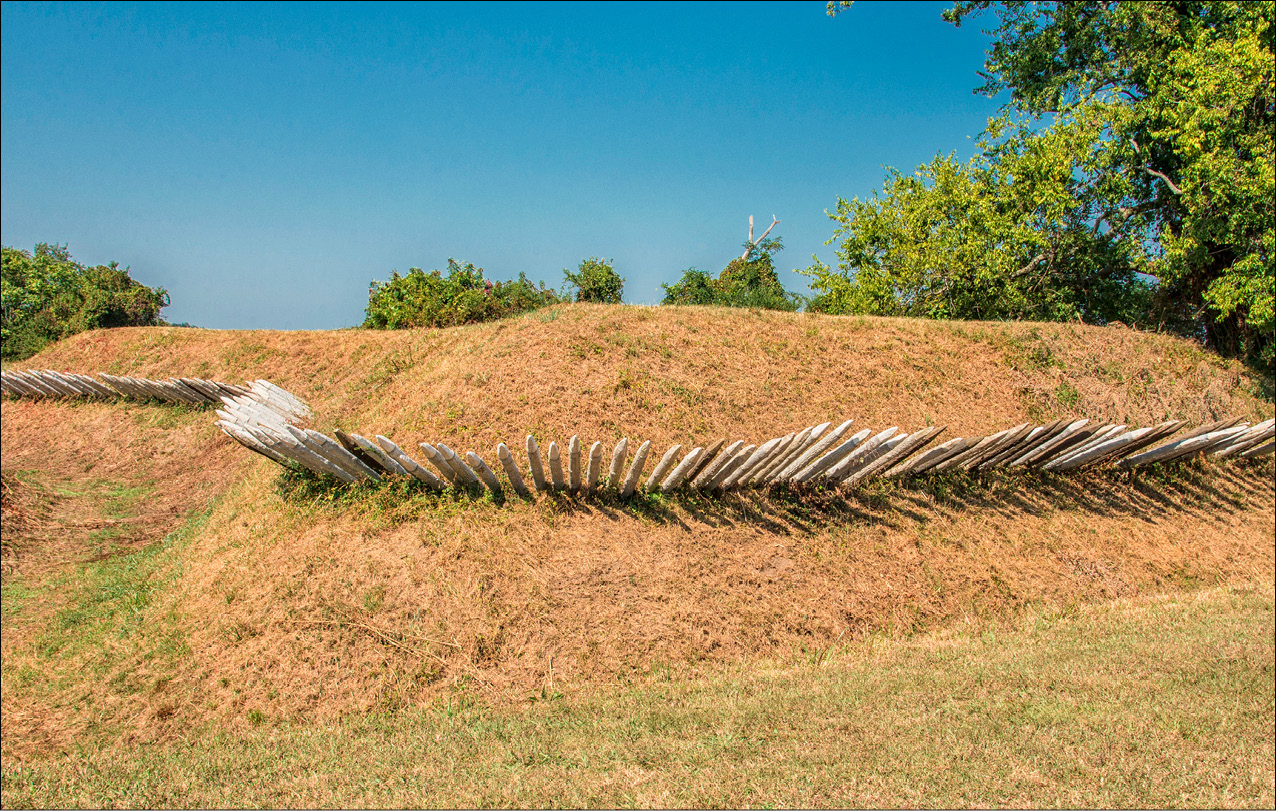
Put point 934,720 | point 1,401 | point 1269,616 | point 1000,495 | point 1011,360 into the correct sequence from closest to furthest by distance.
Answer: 1. point 934,720
2. point 1269,616
3. point 1000,495
4. point 1011,360
5. point 1,401

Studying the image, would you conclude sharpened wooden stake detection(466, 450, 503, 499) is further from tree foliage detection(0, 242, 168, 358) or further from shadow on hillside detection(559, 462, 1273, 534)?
tree foliage detection(0, 242, 168, 358)

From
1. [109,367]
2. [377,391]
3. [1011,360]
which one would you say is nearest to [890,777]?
[377,391]

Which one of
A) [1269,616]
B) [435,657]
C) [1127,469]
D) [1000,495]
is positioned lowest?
[435,657]

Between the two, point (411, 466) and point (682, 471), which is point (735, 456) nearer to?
point (682, 471)

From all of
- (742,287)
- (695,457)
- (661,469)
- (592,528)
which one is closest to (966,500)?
(695,457)

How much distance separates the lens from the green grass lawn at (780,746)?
425 cm

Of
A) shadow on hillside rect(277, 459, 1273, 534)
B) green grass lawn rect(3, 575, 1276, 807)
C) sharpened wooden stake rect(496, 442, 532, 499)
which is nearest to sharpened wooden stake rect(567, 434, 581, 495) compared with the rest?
shadow on hillside rect(277, 459, 1273, 534)

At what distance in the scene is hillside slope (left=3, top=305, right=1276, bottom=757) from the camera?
19.1ft

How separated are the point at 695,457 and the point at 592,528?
3.85 feet

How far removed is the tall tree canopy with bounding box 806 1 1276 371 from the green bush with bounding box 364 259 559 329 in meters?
8.80

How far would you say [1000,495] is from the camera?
29.3 ft

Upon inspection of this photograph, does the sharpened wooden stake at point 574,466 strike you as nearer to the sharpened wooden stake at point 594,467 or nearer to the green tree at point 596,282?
the sharpened wooden stake at point 594,467

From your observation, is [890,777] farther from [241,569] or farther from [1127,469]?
[1127,469]

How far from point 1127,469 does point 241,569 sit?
11.0m
